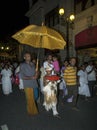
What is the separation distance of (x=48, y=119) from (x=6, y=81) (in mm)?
6986

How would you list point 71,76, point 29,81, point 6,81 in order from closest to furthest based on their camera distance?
point 29,81 → point 71,76 → point 6,81

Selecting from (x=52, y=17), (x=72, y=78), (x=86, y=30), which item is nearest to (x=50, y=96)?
(x=72, y=78)

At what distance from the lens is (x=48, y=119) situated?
8.68 metres

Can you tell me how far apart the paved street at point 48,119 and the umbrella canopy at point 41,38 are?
2.23 m

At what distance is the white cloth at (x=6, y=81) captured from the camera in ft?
48.3

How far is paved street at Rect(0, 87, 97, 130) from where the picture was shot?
7.77 meters

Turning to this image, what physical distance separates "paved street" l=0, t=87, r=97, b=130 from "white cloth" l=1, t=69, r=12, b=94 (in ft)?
12.2

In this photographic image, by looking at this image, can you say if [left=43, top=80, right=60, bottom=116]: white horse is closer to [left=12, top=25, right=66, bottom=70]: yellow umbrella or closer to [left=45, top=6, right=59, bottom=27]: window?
[left=12, top=25, right=66, bottom=70]: yellow umbrella

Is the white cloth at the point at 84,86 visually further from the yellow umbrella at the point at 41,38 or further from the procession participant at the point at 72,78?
the yellow umbrella at the point at 41,38

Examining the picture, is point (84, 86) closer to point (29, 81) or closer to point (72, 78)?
point (72, 78)

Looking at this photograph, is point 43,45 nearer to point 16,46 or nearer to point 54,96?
point 54,96

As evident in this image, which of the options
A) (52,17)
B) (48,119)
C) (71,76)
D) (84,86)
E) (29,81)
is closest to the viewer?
(48,119)

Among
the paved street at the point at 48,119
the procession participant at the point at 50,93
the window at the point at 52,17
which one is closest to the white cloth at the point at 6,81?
the paved street at the point at 48,119

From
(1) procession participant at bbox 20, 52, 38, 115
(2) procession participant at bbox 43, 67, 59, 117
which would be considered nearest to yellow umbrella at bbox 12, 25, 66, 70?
(1) procession participant at bbox 20, 52, 38, 115
